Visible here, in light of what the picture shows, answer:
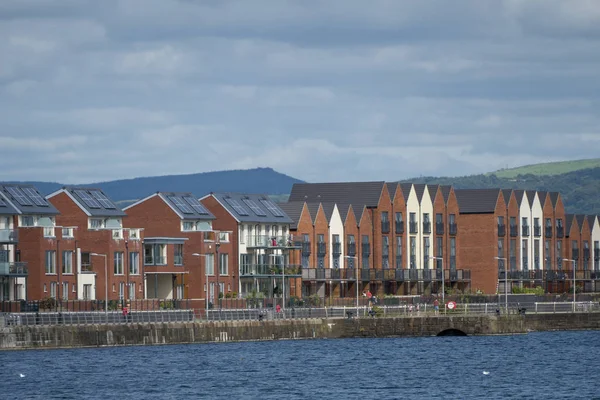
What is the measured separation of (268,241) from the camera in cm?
16475

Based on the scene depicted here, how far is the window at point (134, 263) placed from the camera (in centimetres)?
14500

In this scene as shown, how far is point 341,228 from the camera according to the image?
176m

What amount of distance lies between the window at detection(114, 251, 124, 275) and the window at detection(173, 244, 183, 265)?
8303mm

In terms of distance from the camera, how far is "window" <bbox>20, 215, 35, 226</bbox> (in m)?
136

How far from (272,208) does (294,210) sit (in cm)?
327

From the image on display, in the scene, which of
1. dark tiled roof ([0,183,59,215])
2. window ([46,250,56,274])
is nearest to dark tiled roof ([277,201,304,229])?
dark tiled roof ([0,183,59,215])

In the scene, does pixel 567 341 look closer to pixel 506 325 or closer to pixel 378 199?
pixel 506 325

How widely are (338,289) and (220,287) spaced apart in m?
22.7

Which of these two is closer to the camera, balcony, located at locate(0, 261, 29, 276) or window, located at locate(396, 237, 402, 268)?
balcony, located at locate(0, 261, 29, 276)

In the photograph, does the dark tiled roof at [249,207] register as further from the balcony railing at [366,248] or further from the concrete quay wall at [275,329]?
the concrete quay wall at [275,329]

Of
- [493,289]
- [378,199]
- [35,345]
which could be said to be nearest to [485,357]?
[35,345]

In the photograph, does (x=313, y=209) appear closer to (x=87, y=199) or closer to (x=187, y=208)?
(x=187, y=208)

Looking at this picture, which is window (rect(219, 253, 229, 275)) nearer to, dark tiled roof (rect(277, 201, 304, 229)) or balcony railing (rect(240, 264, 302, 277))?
balcony railing (rect(240, 264, 302, 277))

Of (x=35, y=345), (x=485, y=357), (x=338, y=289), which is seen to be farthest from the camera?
(x=338, y=289)
